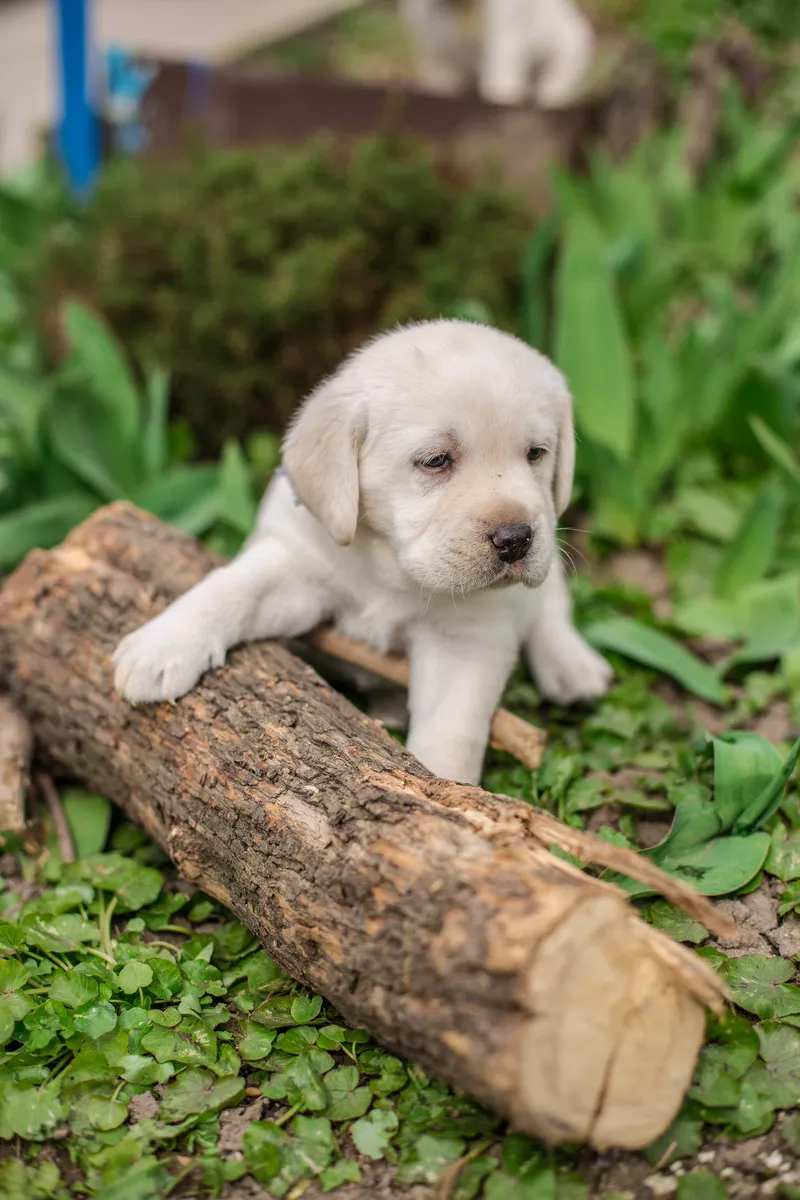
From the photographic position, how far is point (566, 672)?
309 centimetres

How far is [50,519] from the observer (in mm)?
3420

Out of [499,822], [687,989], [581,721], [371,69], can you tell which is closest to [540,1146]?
[687,989]

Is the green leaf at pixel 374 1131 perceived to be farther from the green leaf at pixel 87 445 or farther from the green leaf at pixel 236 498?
the green leaf at pixel 87 445

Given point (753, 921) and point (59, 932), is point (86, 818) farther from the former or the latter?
point (753, 921)

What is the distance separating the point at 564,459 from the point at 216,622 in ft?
2.85

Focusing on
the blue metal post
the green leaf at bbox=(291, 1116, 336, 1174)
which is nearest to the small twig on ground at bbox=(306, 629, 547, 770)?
the green leaf at bbox=(291, 1116, 336, 1174)

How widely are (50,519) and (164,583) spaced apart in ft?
2.66

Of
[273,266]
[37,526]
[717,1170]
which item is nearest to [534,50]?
[273,266]

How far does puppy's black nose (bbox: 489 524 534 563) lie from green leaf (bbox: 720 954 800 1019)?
89 centimetres

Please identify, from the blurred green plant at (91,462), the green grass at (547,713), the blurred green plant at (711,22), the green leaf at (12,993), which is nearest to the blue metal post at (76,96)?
the green grass at (547,713)

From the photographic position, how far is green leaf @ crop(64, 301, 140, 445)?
377 cm

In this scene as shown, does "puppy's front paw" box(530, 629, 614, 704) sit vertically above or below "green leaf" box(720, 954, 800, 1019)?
below

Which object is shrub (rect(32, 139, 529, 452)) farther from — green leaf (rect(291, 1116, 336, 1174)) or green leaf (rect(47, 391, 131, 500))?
green leaf (rect(291, 1116, 336, 1174))

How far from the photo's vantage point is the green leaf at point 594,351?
3.68m
